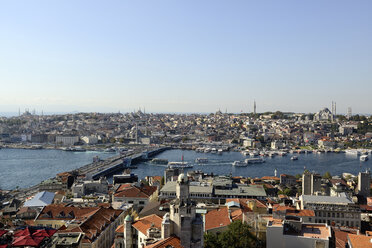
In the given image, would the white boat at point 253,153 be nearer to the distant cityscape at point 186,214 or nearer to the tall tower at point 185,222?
the distant cityscape at point 186,214

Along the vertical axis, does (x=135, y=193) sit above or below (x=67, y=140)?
above

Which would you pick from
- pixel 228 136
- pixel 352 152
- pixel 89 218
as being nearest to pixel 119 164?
pixel 89 218

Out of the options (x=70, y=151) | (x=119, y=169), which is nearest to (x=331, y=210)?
(x=119, y=169)

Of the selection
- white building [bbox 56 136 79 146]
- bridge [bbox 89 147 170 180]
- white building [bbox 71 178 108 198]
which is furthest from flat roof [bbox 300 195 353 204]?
white building [bbox 56 136 79 146]

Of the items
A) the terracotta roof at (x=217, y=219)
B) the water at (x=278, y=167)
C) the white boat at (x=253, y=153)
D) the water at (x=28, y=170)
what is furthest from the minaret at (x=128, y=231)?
the white boat at (x=253, y=153)

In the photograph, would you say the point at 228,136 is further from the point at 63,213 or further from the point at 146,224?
the point at 146,224

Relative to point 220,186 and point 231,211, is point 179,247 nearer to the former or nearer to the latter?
point 231,211
